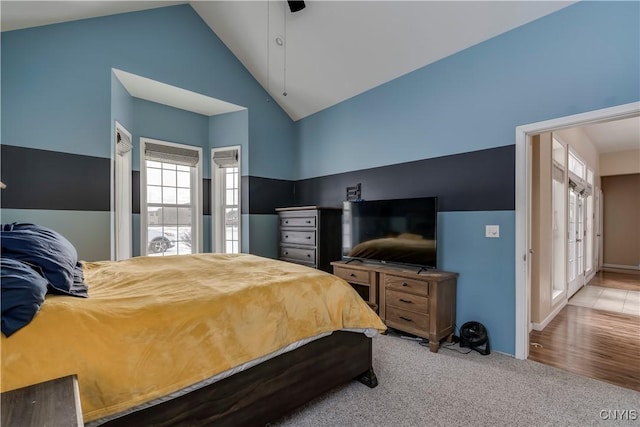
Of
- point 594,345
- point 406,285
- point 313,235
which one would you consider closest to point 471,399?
point 406,285

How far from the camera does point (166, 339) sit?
1255 mm

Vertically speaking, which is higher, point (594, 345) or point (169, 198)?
point (169, 198)

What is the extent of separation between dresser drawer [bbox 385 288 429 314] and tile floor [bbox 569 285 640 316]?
3.05m

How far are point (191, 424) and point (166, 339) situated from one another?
0.44m

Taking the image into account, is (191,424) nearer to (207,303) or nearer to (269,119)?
(207,303)

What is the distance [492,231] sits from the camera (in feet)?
8.78

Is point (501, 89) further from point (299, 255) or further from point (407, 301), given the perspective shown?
point (299, 255)

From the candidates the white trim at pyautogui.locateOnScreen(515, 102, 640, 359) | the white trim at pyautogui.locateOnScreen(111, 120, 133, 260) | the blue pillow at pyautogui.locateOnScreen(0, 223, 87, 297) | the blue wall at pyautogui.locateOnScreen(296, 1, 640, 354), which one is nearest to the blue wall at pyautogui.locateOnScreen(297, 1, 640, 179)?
the blue wall at pyautogui.locateOnScreen(296, 1, 640, 354)

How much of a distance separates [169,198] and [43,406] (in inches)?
153

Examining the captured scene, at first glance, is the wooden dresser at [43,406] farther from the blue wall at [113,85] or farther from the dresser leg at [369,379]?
the blue wall at [113,85]

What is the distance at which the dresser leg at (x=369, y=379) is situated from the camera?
2074 millimetres

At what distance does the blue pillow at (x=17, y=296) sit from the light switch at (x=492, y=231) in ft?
10.2

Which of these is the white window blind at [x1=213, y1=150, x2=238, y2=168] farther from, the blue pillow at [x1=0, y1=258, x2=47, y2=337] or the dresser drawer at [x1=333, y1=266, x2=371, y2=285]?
the blue pillow at [x1=0, y1=258, x2=47, y2=337]

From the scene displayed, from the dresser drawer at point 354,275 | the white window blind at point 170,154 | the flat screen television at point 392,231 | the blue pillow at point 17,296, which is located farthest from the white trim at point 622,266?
the blue pillow at point 17,296
